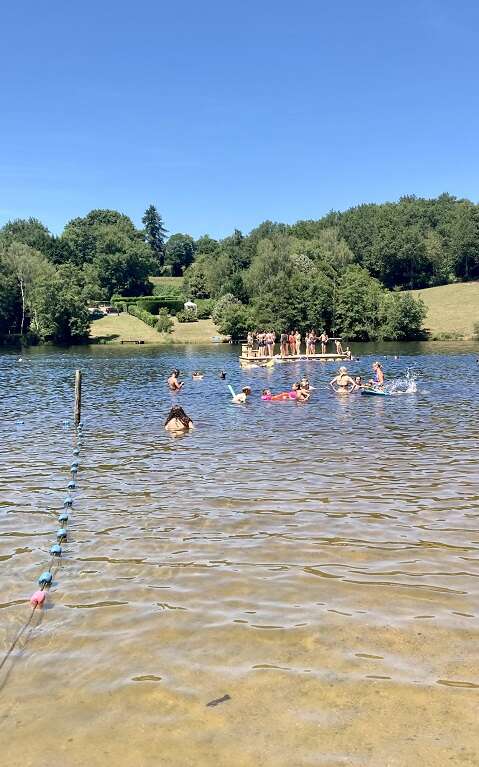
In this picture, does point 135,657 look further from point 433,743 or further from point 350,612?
point 433,743

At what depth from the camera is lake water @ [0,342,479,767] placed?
17.2ft

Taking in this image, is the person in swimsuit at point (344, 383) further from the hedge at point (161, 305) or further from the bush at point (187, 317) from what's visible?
the hedge at point (161, 305)

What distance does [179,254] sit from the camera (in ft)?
574

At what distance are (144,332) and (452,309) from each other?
4823 cm

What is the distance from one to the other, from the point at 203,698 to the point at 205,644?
1057 millimetres

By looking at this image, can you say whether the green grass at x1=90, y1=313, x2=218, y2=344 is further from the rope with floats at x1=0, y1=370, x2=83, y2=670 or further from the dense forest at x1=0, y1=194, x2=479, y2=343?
the rope with floats at x1=0, y1=370, x2=83, y2=670

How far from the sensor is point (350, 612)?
747cm

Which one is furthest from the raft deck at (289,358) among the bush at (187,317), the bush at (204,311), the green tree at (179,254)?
the green tree at (179,254)

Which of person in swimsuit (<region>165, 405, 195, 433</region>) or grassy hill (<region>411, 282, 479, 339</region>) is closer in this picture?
person in swimsuit (<region>165, 405, 195, 433</region>)

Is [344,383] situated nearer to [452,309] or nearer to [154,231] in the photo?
[452,309]

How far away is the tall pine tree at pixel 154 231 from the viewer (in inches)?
7139

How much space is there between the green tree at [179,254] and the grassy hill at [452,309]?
7786cm

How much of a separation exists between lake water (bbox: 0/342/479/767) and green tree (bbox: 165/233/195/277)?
528 ft

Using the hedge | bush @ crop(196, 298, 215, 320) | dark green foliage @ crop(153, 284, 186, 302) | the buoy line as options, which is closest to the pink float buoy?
the buoy line
